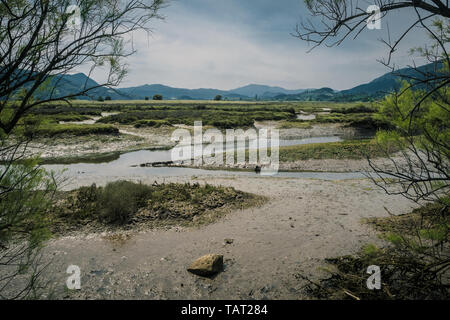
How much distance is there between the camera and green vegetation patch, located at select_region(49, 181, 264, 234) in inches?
365

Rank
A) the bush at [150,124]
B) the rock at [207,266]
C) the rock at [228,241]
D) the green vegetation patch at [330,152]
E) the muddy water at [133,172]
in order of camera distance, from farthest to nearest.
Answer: the bush at [150,124] → the green vegetation patch at [330,152] → the muddy water at [133,172] → the rock at [228,241] → the rock at [207,266]

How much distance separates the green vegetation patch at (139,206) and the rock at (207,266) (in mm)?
2873

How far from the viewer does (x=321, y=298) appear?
5176 millimetres

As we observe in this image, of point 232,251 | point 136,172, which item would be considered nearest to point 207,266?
point 232,251

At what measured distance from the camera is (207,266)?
6184 millimetres

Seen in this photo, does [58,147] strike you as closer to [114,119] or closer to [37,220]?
[114,119]

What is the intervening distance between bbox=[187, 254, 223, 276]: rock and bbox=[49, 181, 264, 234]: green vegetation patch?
287 centimetres

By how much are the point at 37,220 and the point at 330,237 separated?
7290 mm

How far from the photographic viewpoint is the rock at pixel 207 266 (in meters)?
6.15

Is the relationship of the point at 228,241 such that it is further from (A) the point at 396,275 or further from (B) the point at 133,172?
(B) the point at 133,172

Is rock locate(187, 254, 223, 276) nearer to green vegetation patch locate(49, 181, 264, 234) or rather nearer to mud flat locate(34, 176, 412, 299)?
mud flat locate(34, 176, 412, 299)

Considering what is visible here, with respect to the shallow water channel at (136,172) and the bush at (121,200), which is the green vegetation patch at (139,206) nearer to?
the bush at (121,200)

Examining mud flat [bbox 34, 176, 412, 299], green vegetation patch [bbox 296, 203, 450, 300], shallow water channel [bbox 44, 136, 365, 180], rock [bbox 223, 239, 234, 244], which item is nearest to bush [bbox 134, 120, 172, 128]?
shallow water channel [bbox 44, 136, 365, 180]

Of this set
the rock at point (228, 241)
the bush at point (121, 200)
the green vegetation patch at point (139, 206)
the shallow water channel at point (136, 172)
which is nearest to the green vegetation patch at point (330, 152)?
the shallow water channel at point (136, 172)
